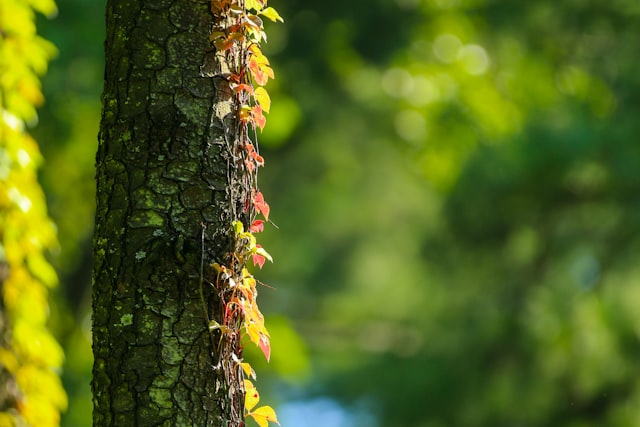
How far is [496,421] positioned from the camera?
6.77 metres

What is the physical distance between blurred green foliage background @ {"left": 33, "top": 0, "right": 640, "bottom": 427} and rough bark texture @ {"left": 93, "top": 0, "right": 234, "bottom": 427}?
4.62m

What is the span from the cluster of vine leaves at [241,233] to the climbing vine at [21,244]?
4.85 ft

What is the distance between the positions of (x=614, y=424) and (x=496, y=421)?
0.87 metres

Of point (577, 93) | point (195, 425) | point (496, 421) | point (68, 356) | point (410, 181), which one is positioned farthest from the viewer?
point (410, 181)

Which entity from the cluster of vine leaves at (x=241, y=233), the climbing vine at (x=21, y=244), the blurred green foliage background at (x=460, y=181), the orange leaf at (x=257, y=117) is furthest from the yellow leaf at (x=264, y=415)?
the blurred green foliage background at (x=460, y=181)

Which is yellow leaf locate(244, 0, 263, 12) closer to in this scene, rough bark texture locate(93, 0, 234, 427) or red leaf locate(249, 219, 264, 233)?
rough bark texture locate(93, 0, 234, 427)

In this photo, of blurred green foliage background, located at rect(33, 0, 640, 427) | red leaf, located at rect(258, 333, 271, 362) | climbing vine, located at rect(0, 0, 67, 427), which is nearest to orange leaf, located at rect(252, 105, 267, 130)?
red leaf, located at rect(258, 333, 271, 362)

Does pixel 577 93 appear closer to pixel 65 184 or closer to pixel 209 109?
pixel 65 184

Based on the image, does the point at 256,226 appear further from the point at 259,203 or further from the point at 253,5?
the point at 253,5

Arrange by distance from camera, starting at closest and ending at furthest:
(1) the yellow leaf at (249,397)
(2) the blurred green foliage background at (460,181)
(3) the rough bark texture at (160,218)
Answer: (3) the rough bark texture at (160,218)
(1) the yellow leaf at (249,397)
(2) the blurred green foliage background at (460,181)

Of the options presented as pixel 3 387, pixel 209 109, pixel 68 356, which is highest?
pixel 68 356

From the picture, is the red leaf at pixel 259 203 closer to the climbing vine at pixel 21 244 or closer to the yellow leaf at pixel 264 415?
the yellow leaf at pixel 264 415

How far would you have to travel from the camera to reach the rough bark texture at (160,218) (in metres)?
1.56

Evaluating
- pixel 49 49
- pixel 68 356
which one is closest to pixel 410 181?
pixel 68 356
